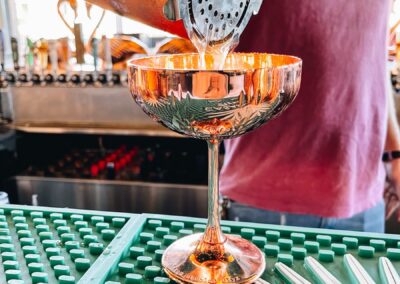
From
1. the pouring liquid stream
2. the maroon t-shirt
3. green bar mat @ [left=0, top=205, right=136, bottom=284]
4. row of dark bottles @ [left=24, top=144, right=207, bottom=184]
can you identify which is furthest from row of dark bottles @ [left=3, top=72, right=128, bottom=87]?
the pouring liquid stream

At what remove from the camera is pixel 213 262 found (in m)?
0.58

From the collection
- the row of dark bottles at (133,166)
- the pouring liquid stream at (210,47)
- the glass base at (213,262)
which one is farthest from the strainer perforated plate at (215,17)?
the row of dark bottles at (133,166)

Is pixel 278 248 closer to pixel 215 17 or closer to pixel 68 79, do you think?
pixel 215 17

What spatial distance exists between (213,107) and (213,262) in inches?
8.3

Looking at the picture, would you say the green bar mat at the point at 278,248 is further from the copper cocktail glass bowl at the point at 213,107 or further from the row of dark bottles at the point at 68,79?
the row of dark bottles at the point at 68,79

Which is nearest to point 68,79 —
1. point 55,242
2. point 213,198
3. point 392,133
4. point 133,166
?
point 133,166

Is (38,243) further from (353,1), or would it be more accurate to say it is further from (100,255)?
(353,1)

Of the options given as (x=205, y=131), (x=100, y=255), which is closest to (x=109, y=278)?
(x=100, y=255)

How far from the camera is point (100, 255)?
2.01 ft

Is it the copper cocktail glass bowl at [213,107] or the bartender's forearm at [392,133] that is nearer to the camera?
the copper cocktail glass bowl at [213,107]

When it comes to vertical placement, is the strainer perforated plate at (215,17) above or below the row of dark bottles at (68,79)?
above

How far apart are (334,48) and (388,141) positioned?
12.2 inches

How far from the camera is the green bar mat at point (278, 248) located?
58 cm

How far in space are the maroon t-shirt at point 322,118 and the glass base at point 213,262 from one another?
37 centimetres
